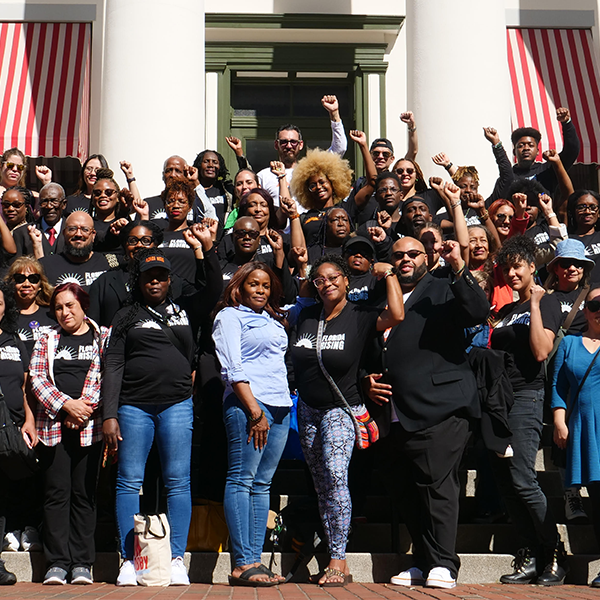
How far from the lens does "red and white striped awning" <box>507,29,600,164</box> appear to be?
13430 mm

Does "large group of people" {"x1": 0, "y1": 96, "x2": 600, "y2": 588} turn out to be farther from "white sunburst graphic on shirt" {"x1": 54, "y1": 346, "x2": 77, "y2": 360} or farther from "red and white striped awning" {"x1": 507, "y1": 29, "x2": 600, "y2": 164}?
"red and white striped awning" {"x1": 507, "y1": 29, "x2": 600, "y2": 164}

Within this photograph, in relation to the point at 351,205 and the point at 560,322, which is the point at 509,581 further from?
the point at 351,205

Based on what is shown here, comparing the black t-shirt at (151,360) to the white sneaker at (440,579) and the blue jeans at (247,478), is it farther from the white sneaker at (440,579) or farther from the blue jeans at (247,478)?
the white sneaker at (440,579)

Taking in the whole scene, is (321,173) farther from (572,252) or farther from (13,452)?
(13,452)

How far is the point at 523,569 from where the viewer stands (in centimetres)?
667

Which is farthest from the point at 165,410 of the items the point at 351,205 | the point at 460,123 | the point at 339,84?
the point at 339,84

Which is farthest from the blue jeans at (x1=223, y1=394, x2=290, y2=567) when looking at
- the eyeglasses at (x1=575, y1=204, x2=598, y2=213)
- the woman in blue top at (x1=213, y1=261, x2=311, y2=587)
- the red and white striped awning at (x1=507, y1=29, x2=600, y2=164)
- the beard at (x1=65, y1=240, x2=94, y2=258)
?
the red and white striped awning at (x1=507, y1=29, x2=600, y2=164)

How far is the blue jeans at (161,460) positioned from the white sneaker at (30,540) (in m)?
0.82

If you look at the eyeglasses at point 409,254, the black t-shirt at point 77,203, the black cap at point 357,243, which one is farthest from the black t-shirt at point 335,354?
the black t-shirt at point 77,203

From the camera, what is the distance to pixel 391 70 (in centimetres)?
1425

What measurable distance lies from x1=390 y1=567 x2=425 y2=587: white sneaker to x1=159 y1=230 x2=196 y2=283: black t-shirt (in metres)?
2.93

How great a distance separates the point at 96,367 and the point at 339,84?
338 inches

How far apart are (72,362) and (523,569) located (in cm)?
345

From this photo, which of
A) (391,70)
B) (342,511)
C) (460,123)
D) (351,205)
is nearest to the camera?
(342,511)
